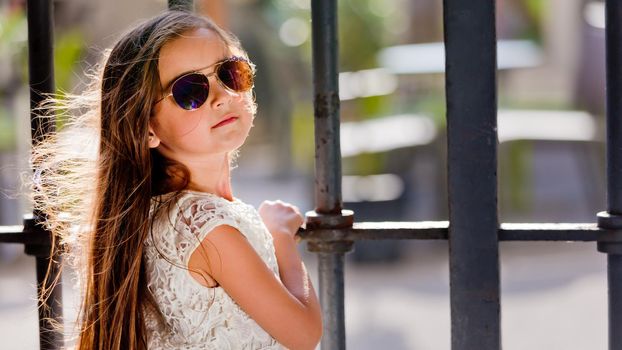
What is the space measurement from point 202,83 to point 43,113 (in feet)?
0.89

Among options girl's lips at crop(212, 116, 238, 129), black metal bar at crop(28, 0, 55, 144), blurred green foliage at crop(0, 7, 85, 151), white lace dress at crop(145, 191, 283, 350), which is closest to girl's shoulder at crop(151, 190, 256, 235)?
white lace dress at crop(145, 191, 283, 350)

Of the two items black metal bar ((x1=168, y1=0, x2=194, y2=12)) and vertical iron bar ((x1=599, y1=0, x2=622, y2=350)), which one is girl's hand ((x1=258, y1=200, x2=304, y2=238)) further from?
vertical iron bar ((x1=599, y1=0, x2=622, y2=350))

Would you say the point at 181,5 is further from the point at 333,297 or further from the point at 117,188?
the point at 333,297

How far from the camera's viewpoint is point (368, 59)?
12.5 m

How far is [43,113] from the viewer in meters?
1.61

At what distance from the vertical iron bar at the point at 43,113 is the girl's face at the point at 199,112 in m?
0.18

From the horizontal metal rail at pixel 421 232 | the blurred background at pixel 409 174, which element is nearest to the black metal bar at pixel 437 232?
the horizontal metal rail at pixel 421 232

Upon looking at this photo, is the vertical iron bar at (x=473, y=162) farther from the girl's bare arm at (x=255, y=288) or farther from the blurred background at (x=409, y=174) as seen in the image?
the blurred background at (x=409, y=174)

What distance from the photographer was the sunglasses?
1.60 metres

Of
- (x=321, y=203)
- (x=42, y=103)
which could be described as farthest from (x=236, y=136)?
(x=42, y=103)

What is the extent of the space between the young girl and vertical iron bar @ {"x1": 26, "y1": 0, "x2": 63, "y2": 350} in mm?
40

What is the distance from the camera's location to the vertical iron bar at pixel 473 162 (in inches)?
56.3

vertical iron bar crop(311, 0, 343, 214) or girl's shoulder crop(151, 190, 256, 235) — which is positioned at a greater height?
vertical iron bar crop(311, 0, 343, 214)

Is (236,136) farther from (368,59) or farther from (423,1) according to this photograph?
(423,1)
